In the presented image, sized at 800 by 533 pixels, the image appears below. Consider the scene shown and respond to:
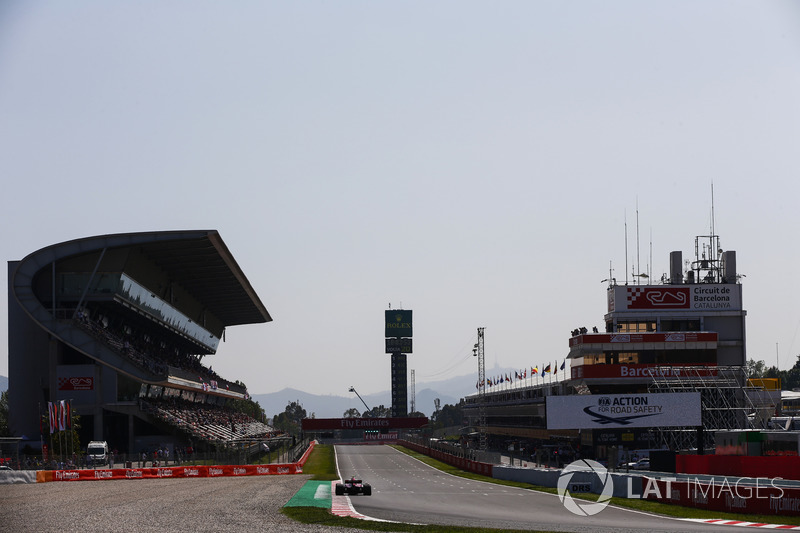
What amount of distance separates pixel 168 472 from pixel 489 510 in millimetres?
30294

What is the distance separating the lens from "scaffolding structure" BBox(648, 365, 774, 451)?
7700 cm

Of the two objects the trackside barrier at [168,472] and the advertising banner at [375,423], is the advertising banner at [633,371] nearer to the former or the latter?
the trackside barrier at [168,472]

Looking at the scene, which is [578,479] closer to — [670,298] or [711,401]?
[711,401]

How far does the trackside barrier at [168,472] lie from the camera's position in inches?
2209

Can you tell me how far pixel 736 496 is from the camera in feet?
112

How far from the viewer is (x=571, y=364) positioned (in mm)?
93250

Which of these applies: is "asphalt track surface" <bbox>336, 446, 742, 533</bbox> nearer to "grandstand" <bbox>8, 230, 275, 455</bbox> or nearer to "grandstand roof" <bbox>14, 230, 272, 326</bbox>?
"grandstand" <bbox>8, 230, 275, 455</bbox>

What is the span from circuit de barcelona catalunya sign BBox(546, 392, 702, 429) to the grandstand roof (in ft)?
103

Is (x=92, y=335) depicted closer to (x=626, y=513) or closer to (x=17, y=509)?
(x=17, y=509)

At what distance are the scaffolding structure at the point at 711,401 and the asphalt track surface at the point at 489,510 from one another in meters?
24.4

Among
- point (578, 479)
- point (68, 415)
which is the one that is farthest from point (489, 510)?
point (68, 415)

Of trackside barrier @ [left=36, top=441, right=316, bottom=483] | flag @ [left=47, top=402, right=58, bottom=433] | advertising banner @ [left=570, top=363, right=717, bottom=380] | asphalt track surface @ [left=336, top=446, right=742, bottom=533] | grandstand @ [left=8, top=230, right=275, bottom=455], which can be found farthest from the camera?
advertising banner @ [left=570, top=363, right=717, bottom=380]

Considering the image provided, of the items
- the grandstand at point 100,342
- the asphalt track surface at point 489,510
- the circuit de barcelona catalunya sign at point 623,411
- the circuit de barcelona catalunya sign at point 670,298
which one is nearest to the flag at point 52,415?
the grandstand at point 100,342

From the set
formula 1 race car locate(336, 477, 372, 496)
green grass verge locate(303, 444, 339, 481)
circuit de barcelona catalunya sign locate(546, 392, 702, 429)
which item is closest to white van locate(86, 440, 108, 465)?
green grass verge locate(303, 444, 339, 481)
